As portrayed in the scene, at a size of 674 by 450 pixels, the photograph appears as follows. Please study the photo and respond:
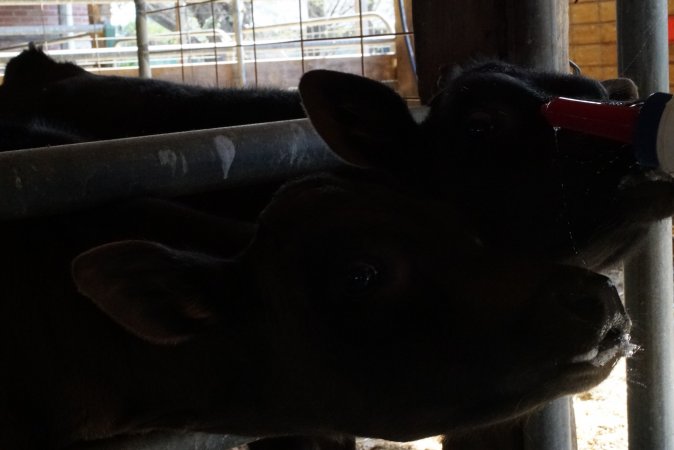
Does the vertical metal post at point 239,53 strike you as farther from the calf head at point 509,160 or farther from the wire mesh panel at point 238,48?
the calf head at point 509,160

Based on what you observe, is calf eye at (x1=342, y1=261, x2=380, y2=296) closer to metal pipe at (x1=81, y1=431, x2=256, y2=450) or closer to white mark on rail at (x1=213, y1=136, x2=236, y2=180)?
white mark on rail at (x1=213, y1=136, x2=236, y2=180)

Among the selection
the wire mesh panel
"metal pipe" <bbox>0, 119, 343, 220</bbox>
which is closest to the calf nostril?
"metal pipe" <bbox>0, 119, 343, 220</bbox>

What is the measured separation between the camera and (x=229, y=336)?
169 centimetres

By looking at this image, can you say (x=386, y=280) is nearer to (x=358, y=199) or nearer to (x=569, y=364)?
(x=358, y=199)

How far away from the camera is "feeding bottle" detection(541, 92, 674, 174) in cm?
125

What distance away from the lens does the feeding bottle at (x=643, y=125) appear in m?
1.25

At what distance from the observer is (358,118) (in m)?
1.95

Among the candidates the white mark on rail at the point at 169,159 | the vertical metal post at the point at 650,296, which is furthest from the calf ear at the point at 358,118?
the vertical metal post at the point at 650,296

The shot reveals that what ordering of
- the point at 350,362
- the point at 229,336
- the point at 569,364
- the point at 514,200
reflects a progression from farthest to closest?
1. the point at 514,200
2. the point at 229,336
3. the point at 350,362
4. the point at 569,364

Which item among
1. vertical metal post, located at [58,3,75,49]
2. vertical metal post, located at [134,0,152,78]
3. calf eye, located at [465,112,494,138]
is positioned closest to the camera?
calf eye, located at [465,112,494,138]

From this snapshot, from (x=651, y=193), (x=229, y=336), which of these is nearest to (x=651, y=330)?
(x=651, y=193)

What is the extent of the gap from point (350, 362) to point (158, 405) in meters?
0.43

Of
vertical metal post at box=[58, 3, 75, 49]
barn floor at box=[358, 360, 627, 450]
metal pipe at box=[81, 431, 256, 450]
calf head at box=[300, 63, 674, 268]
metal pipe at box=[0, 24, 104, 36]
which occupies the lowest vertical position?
barn floor at box=[358, 360, 627, 450]

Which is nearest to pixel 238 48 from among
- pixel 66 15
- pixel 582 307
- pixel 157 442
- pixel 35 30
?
pixel 35 30
